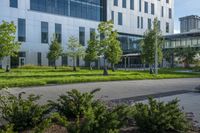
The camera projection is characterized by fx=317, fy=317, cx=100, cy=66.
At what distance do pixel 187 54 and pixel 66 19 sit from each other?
24.8 m

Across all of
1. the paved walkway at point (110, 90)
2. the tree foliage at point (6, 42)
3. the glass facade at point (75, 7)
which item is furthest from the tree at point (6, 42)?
the glass facade at point (75, 7)

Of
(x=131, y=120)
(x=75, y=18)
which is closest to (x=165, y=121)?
(x=131, y=120)

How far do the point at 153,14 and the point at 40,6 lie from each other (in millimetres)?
33767

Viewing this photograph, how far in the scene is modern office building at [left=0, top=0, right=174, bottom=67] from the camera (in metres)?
55.2

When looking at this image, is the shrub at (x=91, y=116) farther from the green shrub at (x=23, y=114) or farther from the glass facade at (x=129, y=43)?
the glass facade at (x=129, y=43)

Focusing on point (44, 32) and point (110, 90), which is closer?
point (110, 90)

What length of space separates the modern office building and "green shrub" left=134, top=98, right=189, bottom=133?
4778 centimetres

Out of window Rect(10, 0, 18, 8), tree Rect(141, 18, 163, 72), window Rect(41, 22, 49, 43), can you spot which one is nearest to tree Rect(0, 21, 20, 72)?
tree Rect(141, 18, 163, 72)

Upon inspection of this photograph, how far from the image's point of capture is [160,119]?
658 centimetres

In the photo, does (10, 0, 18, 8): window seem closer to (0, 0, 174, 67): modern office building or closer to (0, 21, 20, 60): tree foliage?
(0, 0, 174, 67): modern office building

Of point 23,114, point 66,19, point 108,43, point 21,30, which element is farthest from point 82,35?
point 23,114

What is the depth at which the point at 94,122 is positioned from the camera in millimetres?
5781

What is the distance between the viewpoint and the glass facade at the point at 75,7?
5853cm

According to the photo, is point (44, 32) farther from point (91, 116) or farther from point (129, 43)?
point (91, 116)
